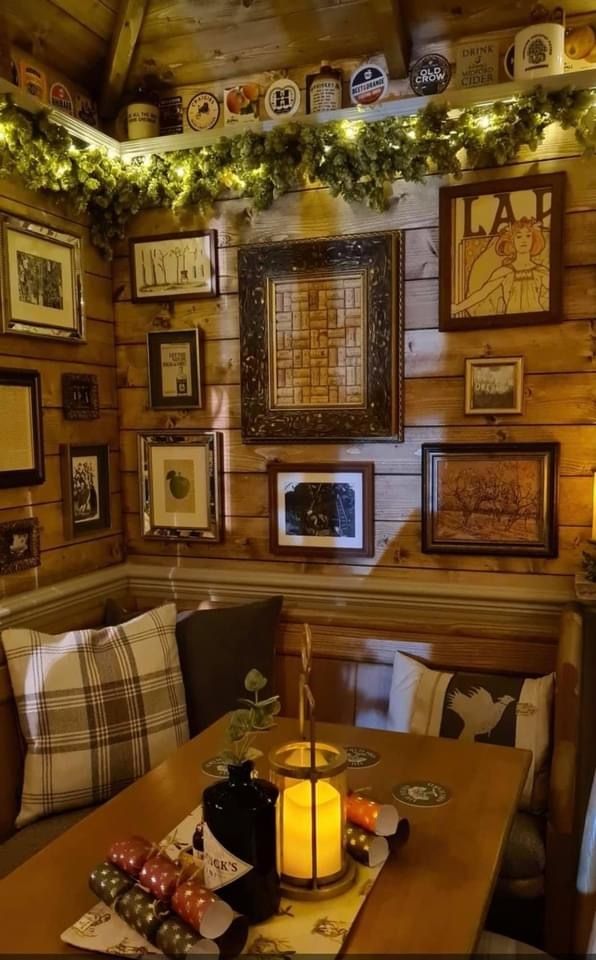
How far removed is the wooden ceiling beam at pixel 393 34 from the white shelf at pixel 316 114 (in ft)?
0.33

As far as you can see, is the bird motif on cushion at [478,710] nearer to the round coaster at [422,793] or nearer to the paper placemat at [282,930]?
the round coaster at [422,793]

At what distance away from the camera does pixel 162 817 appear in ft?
4.35

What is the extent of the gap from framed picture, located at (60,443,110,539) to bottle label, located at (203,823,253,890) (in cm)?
147

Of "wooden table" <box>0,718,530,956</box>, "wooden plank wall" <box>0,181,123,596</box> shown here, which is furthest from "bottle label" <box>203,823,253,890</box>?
"wooden plank wall" <box>0,181,123,596</box>

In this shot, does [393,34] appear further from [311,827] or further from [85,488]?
[311,827]

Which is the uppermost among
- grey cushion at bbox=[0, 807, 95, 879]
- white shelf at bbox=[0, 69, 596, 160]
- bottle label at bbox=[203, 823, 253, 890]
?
white shelf at bbox=[0, 69, 596, 160]

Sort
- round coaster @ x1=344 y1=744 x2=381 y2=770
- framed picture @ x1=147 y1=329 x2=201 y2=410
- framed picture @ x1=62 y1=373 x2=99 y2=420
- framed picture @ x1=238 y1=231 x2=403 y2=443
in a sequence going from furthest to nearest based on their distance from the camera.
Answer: framed picture @ x1=147 y1=329 x2=201 y2=410
framed picture @ x1=62 y1=373 x2=99 y2=420
framed picture @ x1=238 y1=231 x2=403 y2=443
round coaster @ x1=344 y1=744 x2=381 y2=770

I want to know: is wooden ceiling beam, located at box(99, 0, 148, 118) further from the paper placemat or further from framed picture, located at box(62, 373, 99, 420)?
the paper placemat

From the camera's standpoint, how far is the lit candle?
109cm

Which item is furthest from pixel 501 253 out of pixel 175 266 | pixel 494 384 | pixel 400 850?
pixel 400 850

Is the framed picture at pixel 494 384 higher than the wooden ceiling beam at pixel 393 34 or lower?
lower

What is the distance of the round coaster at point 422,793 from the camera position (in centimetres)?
135

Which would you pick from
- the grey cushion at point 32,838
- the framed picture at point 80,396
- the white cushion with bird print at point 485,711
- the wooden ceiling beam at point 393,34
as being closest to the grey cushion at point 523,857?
the white cushion with bird print at point 485,711

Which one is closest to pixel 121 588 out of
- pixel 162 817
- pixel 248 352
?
pixel 248 352
